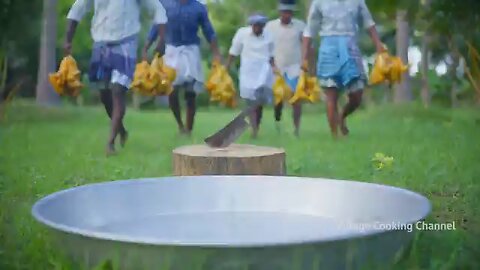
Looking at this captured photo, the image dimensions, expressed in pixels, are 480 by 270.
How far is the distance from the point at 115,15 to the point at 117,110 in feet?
0.83

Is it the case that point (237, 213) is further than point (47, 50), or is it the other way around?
point (47, 50)

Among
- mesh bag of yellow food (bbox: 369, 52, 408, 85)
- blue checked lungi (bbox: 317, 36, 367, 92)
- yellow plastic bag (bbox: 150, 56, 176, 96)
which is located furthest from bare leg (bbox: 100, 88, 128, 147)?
mesh bag of yellow food (bbox: 369, 52, 408, 85)

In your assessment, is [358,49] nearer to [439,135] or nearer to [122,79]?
[439,135]

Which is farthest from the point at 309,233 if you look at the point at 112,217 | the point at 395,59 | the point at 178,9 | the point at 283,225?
the point at 178,9

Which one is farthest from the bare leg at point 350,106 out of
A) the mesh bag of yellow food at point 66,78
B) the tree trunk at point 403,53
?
the mesh bag of yellow food at point 66,78

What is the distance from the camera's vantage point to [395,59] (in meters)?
2.17

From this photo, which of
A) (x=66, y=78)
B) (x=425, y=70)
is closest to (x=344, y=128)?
(x=425, y=70)

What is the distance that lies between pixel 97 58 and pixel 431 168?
0.94m

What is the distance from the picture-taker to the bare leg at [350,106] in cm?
223

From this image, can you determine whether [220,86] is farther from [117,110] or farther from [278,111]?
[117,110]

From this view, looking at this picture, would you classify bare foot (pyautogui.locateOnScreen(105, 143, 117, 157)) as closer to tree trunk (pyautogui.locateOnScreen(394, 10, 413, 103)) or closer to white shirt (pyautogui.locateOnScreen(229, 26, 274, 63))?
white shirt (pyautogui.locateOnScreen(229, 26, 274, 63))

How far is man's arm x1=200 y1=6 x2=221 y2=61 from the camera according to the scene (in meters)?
2.19

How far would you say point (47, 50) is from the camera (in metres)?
2.06

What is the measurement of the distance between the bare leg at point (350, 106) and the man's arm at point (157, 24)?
522 mm
